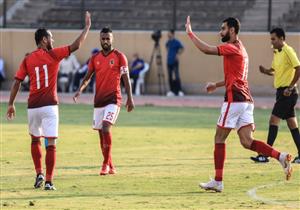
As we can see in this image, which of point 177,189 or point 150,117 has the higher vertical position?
point 177,189

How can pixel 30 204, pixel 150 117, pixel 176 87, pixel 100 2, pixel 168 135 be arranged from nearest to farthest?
pixel 30 204
pixel 168 135
pixel 150 117
pixel 176 87
pixel 100 2

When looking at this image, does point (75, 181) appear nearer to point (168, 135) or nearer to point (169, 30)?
point (168, 135)

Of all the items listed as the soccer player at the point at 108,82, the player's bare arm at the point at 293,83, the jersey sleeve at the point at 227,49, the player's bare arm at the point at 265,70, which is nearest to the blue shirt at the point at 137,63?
the player's bare arm at the point at 265,70

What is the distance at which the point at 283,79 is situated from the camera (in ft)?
57.5

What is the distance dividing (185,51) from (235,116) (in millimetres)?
22433

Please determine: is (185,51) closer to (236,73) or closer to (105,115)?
(105,115)

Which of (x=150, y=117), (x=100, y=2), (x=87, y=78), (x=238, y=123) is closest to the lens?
(x=238, y=123)

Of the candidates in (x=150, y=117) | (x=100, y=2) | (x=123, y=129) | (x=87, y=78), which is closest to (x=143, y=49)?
(x=100, y=2)

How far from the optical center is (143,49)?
36.8 metres

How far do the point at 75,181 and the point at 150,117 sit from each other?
1245 centimetres

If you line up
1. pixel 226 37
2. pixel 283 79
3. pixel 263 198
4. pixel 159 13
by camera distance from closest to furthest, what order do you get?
pixel 263 198, pixel 226 37, pixel 283 79, pixel 159 13

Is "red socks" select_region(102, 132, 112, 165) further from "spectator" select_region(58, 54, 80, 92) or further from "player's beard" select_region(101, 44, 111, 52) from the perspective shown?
"spectator" select_region(58, 54, 80, 92)

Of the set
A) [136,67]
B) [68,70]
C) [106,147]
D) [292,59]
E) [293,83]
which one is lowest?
[68,70]

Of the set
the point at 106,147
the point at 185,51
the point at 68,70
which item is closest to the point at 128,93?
the point at 106,147
